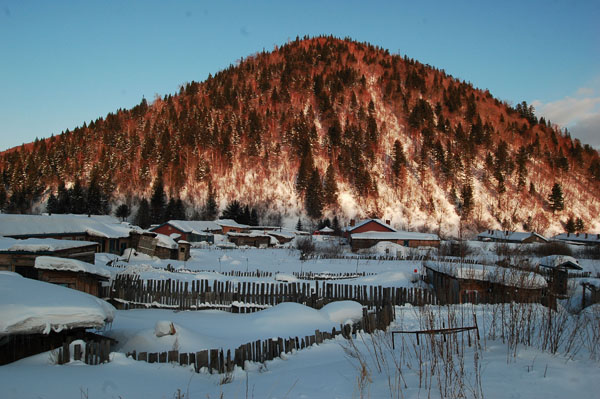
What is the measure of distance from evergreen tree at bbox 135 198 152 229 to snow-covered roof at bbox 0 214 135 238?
42876 mm

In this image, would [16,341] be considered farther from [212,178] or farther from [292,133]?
[292,133]

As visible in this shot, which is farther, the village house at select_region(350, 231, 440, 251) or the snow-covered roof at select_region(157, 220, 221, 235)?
the snow-covered roof at select_region(157, 220, 221, 235)

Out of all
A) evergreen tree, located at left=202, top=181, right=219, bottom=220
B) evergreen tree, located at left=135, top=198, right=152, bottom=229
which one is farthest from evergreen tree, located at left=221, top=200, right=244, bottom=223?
evergreen tree, located at left=135, top=198, right=152, bottom=229

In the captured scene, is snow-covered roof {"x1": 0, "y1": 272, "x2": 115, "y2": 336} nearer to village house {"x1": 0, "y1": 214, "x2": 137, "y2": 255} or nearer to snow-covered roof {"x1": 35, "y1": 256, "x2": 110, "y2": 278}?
snow-covered roof {"x1": 35, "y1": 256, "x2": 110, "y2": 278}

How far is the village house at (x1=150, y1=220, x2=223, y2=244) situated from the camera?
56.2 metres

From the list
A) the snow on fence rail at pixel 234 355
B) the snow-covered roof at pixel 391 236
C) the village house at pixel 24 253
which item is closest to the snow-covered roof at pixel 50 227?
the village house at pixel 24 253

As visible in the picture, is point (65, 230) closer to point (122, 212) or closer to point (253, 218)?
point (253, 218)

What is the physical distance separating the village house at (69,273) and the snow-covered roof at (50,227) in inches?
671

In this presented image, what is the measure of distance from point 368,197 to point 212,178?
38620 mm

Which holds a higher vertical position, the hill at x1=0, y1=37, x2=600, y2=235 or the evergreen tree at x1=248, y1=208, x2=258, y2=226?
the hill at x1=0, y1=37, x2=600, y2=235

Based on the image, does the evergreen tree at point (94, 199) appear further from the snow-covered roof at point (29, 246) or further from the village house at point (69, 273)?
the village house at point (69, 273)

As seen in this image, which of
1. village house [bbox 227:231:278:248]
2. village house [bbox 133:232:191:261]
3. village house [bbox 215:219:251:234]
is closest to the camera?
village house [bbox 133:232:191:261]

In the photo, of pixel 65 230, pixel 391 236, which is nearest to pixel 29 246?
pixel 65 230

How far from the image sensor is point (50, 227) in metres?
29.2
